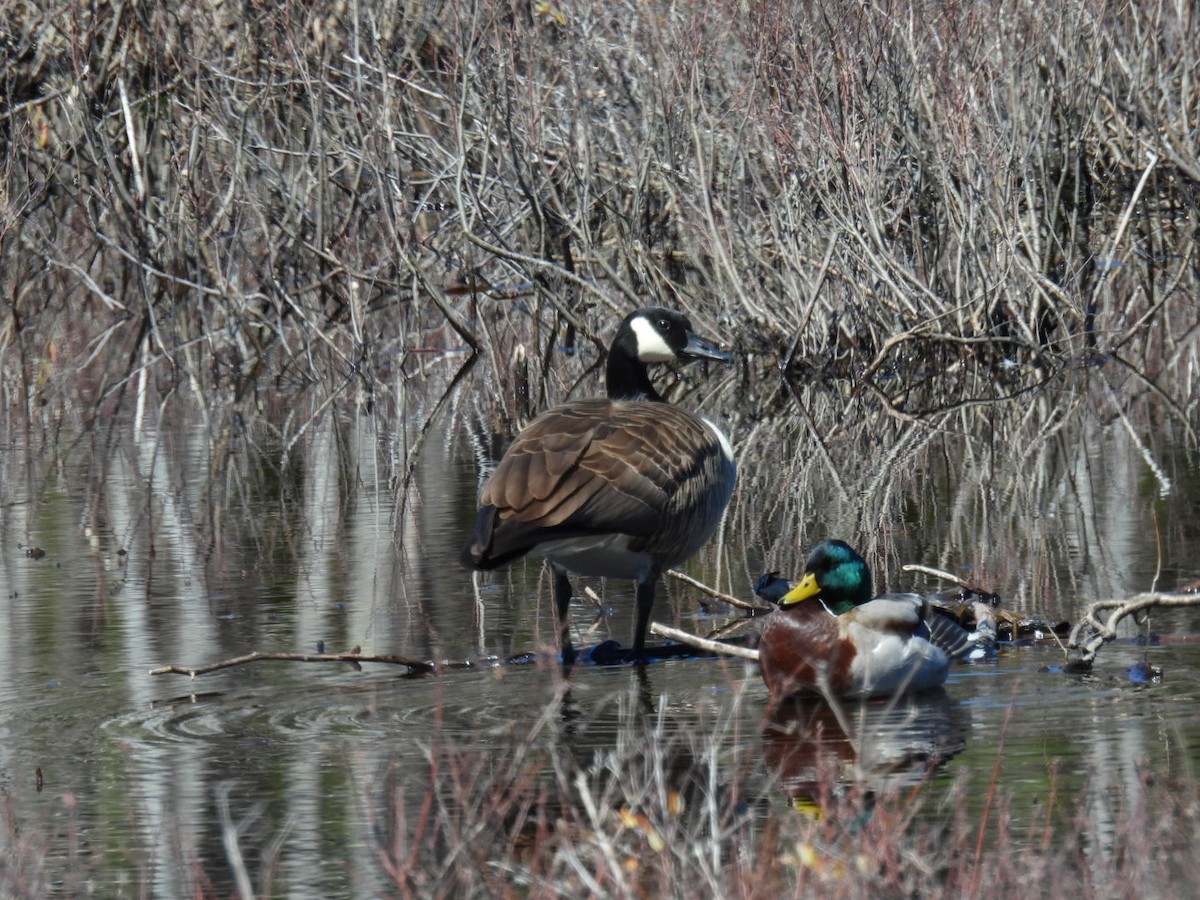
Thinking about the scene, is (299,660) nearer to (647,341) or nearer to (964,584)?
(964,584)

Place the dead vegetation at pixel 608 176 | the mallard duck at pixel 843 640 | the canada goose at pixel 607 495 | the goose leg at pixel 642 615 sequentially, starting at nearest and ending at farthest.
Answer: the mallard duck at pixel 843 640
the canada goose at pixel 607 495
the goose leg at pixel 642 615
the dead vegetation at pixel 608 176

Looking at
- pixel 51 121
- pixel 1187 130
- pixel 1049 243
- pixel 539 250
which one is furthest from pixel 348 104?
pixel 1187 130

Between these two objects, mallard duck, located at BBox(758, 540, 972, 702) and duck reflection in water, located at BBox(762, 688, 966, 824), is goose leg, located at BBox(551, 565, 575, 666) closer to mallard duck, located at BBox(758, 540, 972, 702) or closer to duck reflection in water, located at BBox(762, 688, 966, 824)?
mallard duck, located at BBox(758, 540, 972, 702)

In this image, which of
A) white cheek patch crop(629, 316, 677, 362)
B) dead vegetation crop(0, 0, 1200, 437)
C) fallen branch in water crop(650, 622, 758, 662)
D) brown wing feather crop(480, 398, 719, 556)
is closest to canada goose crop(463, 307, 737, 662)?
brown wing feather crop(480, 398, 719, 556)

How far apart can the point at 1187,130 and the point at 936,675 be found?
13.0m

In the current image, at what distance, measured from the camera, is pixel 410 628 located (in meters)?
8.48

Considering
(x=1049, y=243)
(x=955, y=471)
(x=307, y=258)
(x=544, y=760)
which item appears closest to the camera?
(x=544, y=760)

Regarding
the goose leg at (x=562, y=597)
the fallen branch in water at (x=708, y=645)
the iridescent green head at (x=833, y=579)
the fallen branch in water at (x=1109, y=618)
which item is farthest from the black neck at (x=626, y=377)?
the fallen branch in water at (x=1109, y=618)

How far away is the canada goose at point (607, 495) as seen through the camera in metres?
7.49

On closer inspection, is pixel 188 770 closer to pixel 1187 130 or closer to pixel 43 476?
pixel 43 476

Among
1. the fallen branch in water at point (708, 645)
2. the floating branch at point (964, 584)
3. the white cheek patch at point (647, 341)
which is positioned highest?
the white cheek patch at point (647, 341)

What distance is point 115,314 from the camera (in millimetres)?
24469

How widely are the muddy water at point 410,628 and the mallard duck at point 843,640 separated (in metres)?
0.12

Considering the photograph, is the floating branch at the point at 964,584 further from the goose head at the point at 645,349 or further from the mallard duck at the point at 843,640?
the goose head at the point at 645,349
